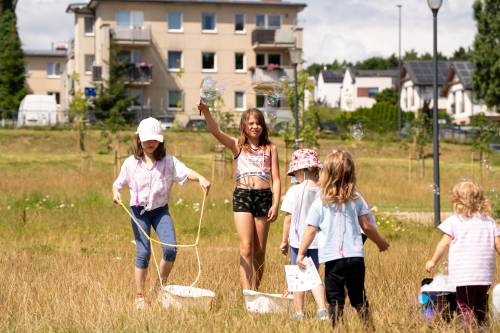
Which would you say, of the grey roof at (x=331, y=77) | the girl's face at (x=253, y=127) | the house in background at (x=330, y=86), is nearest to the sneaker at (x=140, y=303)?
the girl's face at (x=253, y=127)

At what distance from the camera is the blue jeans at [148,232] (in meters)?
8.72

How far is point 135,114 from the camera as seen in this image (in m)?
62.5

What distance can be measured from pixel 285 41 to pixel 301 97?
33.3m

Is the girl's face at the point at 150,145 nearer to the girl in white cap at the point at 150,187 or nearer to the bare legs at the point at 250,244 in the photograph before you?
the girl in white cap at the point at 150,187

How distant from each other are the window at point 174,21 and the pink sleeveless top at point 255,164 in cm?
6139

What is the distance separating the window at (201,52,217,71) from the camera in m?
70.2

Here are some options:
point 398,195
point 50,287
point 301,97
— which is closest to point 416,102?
point 301,97

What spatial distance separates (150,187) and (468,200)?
289 cm

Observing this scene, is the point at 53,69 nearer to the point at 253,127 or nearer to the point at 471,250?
the point at 253,127

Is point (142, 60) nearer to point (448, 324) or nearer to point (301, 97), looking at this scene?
point (301, 97)

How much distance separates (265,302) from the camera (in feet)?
26.0

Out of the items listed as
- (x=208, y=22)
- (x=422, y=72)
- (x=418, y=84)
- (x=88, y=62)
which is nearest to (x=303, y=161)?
(x=208, y=22)

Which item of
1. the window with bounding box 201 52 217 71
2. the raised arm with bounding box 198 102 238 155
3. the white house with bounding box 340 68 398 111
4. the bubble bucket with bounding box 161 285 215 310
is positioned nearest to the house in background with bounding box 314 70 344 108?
the white house with bounding box 340 68 398 111

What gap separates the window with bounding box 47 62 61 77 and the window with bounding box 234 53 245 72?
2766cm
